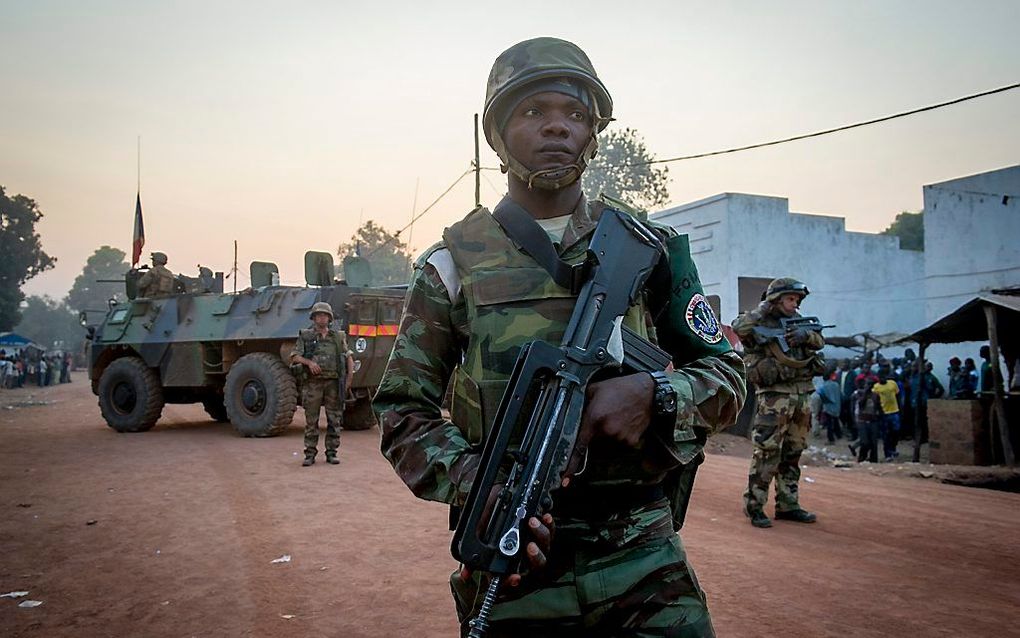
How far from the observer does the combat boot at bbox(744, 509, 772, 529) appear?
5754mm

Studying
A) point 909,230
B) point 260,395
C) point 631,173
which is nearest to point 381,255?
point 631,173

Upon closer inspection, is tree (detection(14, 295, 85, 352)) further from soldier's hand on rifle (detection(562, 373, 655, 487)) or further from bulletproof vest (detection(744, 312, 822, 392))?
soldier's hand on rifle (detection(562, 373, 655, 487))

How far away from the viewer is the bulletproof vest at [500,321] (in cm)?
161

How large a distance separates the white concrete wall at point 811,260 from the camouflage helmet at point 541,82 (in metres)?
20.5

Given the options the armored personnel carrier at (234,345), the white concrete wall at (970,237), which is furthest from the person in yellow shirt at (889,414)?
the armored personnel carrier at (234,345)

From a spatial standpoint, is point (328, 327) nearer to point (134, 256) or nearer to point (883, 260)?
point (134, 256)

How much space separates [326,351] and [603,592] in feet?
27.7

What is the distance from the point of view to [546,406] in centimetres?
147

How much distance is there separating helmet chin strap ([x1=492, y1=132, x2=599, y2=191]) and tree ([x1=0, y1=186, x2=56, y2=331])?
45115mm

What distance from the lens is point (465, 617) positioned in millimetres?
1596

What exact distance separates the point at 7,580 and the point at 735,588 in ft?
14.1

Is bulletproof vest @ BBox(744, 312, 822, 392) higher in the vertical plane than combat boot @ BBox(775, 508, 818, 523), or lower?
higher

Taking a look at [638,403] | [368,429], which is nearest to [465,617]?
[638,403]

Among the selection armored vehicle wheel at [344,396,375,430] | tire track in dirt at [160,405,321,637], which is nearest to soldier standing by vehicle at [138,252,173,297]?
armored vehicle wheel at [344,396,375,430]
